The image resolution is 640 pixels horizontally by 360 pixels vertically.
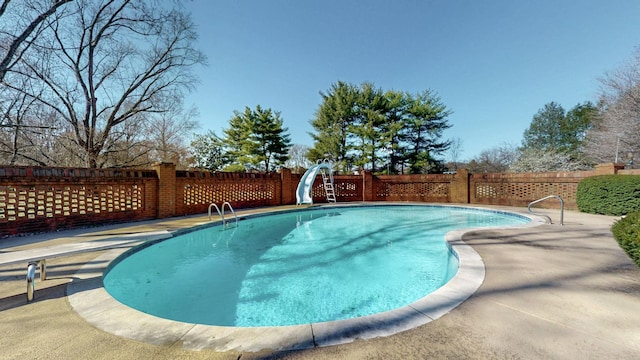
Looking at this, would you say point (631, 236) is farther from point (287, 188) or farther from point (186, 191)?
point (287, 188)

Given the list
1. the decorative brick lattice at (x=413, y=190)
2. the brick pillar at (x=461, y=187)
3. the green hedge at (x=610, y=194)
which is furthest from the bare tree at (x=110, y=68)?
the green hedge at (x=610, y=194)

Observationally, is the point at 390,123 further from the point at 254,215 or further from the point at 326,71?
the point at 254,215

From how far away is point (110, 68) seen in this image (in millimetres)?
12297

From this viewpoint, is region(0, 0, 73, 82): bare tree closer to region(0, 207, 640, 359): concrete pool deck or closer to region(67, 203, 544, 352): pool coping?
region(0, 207, 640, 359): concrete pool deck

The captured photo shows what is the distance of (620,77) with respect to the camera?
15.3 meters

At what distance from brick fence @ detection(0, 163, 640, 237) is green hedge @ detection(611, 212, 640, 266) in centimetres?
849

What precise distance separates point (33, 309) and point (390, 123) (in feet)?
63.6

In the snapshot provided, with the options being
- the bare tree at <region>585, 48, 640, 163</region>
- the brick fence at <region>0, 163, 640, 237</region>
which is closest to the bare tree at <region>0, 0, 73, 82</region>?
the brick fence at <region>0, 163, 640, 237</region>

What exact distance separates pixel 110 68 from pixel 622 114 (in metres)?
29.5

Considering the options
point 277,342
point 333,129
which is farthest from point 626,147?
point 277,342

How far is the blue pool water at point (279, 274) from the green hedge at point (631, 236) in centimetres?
169

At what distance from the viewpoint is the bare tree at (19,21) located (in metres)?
7.88

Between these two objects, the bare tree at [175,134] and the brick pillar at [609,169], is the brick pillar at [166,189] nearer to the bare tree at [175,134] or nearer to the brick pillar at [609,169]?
the bare tree at [175,134]

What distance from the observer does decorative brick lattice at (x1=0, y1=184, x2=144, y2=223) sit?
5223 millimetres
